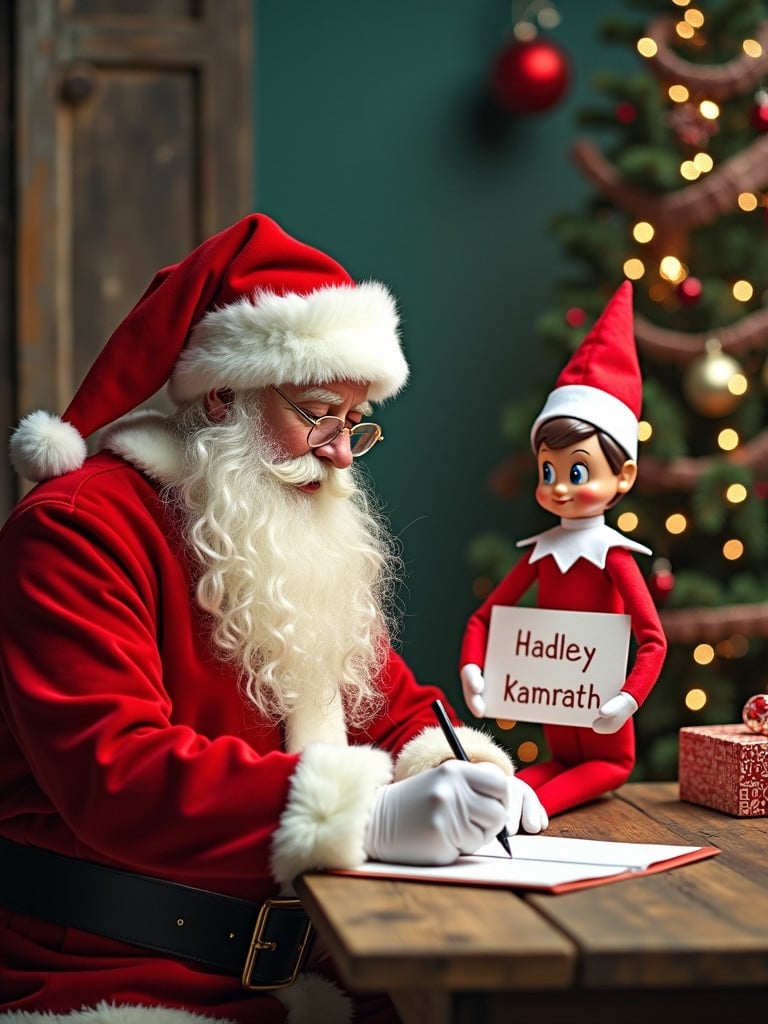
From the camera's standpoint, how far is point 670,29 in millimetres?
3322

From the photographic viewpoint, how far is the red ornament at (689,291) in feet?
10.3

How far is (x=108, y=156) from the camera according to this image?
3.18m

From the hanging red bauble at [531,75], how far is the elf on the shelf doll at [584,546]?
92.8 inches

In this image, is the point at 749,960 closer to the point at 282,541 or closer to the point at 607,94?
the point at 282,541

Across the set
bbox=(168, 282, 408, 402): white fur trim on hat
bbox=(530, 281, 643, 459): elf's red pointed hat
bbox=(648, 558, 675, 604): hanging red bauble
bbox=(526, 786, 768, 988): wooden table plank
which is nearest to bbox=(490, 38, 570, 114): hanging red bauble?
bbox=(648, 558, 675, 604): hanging red bauble

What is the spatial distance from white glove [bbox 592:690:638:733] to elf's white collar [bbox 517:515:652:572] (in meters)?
0.19

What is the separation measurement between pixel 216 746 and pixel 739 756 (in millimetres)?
697

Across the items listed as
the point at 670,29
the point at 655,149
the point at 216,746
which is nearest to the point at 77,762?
the point at 216,746

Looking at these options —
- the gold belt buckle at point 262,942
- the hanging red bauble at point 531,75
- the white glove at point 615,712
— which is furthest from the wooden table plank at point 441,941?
the hanging red bauble at point 531,75

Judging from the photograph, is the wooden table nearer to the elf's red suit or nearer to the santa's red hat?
the elf's red suit

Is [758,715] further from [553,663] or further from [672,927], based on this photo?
[672,927]

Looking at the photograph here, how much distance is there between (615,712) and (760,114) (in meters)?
2.10

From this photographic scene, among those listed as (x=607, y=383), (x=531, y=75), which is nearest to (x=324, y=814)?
(x=607, y=383)

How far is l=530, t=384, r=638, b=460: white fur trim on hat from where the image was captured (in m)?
1.66
